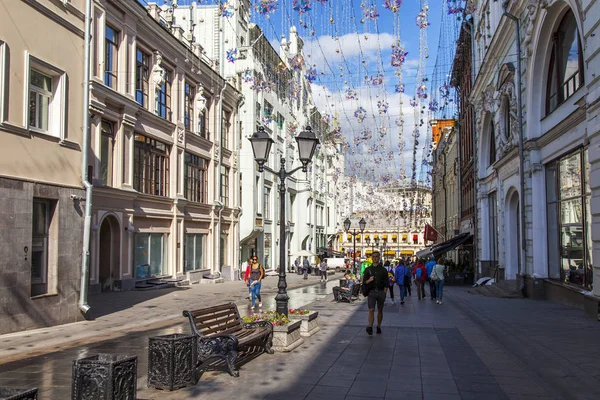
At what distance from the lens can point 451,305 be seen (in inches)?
794

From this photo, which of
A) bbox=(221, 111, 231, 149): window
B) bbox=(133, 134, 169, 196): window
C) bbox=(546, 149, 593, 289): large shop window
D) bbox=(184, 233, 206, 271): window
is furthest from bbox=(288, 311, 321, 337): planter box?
bbox=(221, 111, 231, 149): window

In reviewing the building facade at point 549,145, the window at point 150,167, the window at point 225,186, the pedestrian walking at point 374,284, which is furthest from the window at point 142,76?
the pedestrian walking at point 374,284

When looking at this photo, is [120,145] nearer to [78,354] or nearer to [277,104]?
[78,354]

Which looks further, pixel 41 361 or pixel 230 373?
pixel 41 361

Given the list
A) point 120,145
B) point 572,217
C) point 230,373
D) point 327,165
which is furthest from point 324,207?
point 230,373

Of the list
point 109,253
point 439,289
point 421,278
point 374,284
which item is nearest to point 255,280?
point 374,284

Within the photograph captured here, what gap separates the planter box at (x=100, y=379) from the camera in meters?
5.32

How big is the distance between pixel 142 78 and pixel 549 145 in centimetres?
1695

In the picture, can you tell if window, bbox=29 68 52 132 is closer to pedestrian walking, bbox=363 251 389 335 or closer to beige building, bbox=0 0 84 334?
beige building, bbox=0 0 84 334

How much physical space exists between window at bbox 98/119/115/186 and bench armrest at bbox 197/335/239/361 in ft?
51.1

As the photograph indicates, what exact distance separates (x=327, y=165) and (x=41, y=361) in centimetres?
6272

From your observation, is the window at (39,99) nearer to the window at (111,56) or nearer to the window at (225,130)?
the window at (111,56)

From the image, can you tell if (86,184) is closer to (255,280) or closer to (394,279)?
(255,280)

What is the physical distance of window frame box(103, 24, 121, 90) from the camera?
72.6ft
